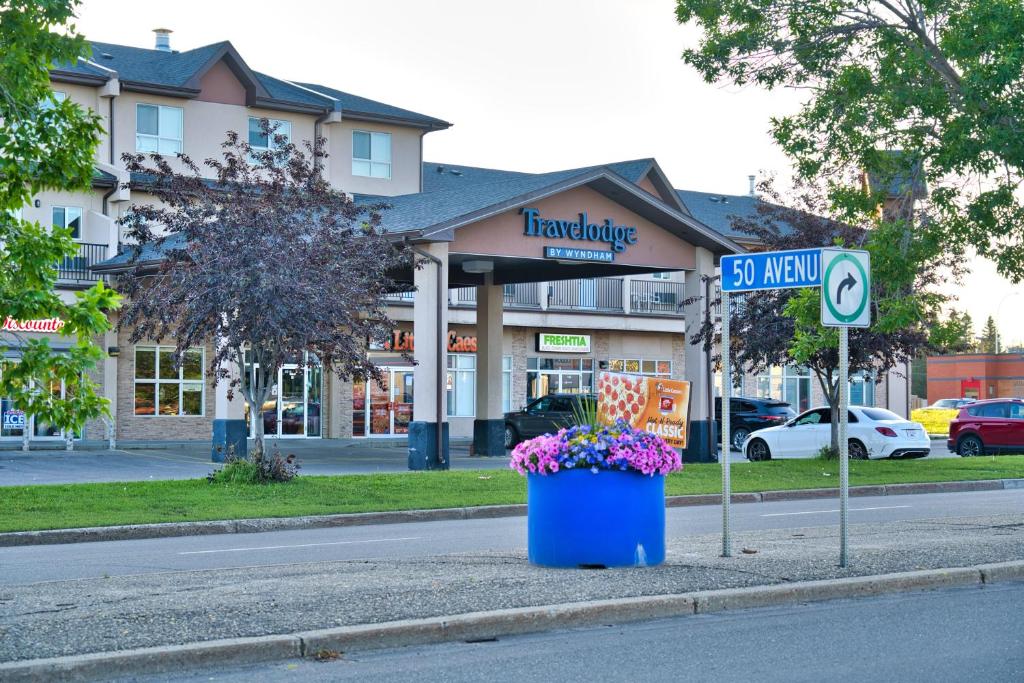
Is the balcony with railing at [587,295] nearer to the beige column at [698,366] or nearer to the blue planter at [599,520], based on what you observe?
the beige column at [698,366]

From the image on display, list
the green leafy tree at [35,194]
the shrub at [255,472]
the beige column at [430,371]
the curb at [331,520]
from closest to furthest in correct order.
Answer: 1. the green leafy tree at [35,194]
2. the curb at [331,520]
3. the shrub at [255,472]
4. the beige column at [430,371]

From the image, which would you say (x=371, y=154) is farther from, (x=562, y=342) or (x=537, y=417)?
(x=537, y=417)

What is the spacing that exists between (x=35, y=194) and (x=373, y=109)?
1455 inches

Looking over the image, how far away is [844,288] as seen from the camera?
36.9 ft

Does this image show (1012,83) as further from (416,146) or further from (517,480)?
(416,146)

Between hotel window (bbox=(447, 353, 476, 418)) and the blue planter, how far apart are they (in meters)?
36.2

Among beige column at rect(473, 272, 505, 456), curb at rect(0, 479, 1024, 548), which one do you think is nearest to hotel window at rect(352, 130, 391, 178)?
beige column at rect(473, 272, 505, 456)

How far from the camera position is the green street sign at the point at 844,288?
1113cm

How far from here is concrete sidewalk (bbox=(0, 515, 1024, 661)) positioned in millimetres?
8172

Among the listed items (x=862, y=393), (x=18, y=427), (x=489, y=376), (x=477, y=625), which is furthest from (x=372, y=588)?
(x=862, y=393)

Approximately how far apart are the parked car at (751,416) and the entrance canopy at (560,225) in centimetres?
911

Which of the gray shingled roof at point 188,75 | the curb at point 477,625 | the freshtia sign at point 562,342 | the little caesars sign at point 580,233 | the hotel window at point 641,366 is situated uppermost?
the gray shingled roof at point 188,75

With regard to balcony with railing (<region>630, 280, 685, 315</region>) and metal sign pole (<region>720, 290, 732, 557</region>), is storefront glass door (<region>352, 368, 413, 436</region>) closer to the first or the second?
balcony with railing (<region>630, 280, 685, 315</region>)

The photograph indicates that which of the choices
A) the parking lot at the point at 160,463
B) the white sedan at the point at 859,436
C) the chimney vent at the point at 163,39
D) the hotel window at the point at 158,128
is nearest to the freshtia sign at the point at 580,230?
the parking lot at the point at 160,463
